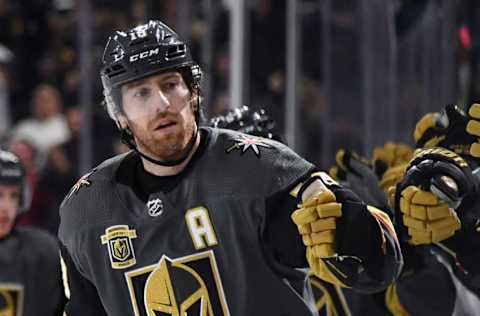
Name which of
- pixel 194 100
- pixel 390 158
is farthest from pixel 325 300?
pixel 194 100

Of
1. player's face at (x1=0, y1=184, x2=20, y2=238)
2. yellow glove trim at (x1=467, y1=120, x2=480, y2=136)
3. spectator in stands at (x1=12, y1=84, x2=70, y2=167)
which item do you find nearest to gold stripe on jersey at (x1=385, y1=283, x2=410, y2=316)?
yellow glove trim at (x1=467, y1=120, x2=480, y2=136)

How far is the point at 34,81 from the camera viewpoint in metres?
7.35

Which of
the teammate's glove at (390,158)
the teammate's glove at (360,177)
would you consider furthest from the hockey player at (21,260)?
the teammate's glove at (390,158)

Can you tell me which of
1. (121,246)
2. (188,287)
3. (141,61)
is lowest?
(188,287)

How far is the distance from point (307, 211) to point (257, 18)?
2.97 meters

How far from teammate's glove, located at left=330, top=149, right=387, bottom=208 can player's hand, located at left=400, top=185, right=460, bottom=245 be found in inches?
32.0

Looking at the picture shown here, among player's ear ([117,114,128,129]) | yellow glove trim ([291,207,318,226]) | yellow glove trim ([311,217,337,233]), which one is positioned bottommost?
yellow glove trim ([311,217,337,233])

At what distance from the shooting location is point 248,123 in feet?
11.7

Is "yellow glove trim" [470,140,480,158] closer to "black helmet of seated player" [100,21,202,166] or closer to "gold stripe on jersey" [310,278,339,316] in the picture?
"black helmet of seated player" [100,21,202,166]

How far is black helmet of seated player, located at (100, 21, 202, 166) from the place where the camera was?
268cm

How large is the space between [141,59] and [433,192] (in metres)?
0.70

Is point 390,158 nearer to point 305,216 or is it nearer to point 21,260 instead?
point 305,216

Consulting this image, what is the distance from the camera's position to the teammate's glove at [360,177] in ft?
11.2

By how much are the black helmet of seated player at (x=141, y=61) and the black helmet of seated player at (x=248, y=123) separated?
72 cm
